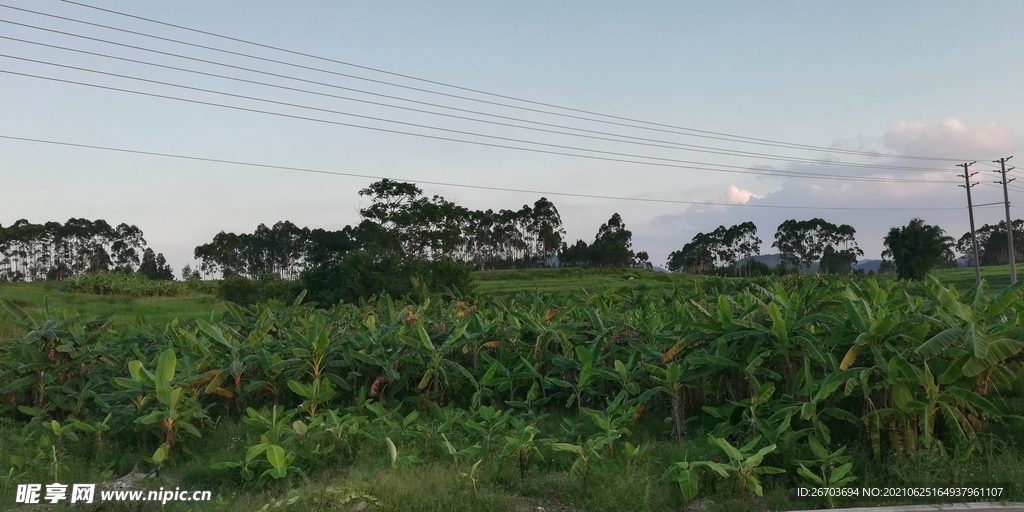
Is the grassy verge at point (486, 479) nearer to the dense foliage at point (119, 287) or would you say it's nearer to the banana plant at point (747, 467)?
the banana plant at point (747, 467)

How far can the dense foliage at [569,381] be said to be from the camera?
3.87 m

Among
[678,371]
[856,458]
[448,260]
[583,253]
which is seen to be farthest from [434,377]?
[583,253]

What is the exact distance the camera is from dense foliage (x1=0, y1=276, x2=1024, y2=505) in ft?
12.7

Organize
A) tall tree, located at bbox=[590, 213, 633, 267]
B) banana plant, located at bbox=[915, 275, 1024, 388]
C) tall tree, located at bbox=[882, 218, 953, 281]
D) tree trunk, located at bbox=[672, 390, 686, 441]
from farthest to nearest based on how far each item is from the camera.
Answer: tall tree, located at bbox=[590, 213, 633, 267] < tall tree, located at bbox=[882, 218, 953, 281] < tree trunk, located at bbox=[672, 390, 686, 441] < banana plant, located at bbox=[915, 275, 1024, 388]

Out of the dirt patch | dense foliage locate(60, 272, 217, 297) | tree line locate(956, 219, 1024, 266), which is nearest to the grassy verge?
the dirt patch

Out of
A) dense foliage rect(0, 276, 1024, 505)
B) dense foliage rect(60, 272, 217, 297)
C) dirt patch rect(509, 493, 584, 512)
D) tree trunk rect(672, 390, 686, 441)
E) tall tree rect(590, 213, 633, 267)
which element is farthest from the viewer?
tall tree rect(590, 213, 633, 267)

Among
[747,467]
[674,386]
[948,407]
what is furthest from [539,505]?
[948,407]

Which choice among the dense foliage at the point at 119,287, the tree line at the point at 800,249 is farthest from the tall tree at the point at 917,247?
the dense foliage at the point at 119,287

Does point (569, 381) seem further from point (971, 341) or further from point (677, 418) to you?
point (971, 341)

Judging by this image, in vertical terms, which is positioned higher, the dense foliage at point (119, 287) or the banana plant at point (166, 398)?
the dense foliage at point (119, 287)

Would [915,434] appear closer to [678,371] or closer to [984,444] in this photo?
[984,444]

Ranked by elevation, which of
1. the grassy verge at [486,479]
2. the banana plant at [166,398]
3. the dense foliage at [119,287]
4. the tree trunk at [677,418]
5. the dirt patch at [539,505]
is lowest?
the dirt patch at [539,505]

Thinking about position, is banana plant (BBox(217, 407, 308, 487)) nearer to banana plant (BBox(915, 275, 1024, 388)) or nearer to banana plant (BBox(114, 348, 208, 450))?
banana plant (BBox(114, 348, 208, 450))

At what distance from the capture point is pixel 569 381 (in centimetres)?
542
